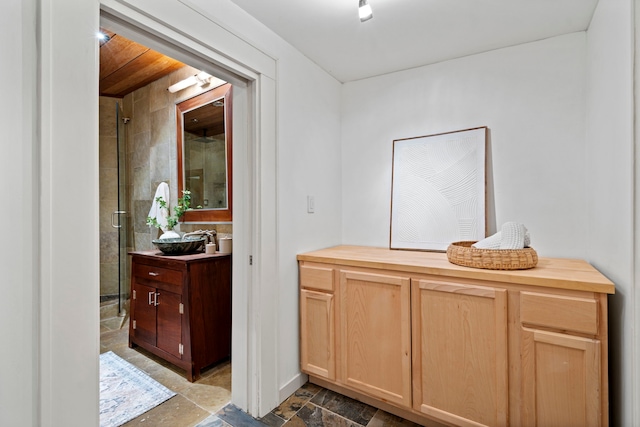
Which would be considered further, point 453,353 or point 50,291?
point 453,353

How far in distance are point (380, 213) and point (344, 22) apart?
1.32m

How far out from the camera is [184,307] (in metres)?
A: 2.20

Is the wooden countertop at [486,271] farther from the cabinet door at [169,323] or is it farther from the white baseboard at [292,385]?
the cabinet door at [169,323]

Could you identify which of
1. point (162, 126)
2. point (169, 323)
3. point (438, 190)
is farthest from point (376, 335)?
point (162, 126)

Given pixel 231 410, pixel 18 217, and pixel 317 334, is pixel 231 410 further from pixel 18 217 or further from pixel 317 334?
pixel 18 217

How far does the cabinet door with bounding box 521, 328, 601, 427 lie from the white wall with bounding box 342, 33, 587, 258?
30.0 inches

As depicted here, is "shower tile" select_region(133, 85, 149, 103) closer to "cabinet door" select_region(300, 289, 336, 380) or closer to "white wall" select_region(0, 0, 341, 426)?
"white wall" select_region(0, 0, 341, 426)

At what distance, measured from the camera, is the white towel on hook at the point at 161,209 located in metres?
2.95

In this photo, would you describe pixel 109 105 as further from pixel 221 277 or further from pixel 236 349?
pixel 236 349

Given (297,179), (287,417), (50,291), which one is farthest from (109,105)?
(287,417)

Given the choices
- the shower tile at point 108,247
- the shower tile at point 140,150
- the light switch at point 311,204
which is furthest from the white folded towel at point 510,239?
the shower tile at point 108,247

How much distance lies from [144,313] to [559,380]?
267 cm

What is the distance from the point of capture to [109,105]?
12.6 feet

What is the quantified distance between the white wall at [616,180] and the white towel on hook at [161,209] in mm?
3103
